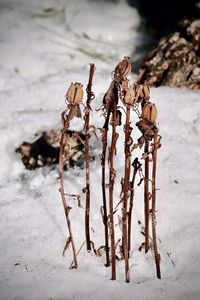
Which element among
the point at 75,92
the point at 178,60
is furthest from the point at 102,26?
the point at 75,92

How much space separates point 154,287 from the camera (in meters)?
2.00

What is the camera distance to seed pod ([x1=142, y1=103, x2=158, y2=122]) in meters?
1.68

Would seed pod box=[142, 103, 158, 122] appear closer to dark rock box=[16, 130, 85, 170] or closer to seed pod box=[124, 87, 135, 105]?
seed pod box=[124, 87, 135, 105]

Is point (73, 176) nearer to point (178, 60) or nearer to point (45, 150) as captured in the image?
point (45, 150)

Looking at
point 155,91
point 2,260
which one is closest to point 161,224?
point 2,260

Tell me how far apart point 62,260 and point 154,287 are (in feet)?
1.91

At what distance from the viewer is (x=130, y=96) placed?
1634mm

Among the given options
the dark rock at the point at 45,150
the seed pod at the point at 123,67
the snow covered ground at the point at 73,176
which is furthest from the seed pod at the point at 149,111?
the dark rock at the point at 45,150

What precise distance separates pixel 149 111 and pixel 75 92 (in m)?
0.36

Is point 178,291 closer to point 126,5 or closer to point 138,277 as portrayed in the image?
point 138,277

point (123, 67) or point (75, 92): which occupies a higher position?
point (123, 67)

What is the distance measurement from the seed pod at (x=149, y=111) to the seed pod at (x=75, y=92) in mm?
318

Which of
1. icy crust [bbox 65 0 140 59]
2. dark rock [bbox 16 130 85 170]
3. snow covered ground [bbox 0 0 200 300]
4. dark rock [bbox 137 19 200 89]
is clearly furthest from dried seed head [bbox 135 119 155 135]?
icy crust [bbox 65 0 140 59]

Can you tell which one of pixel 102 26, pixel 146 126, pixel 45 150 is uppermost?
pixel 102 26
